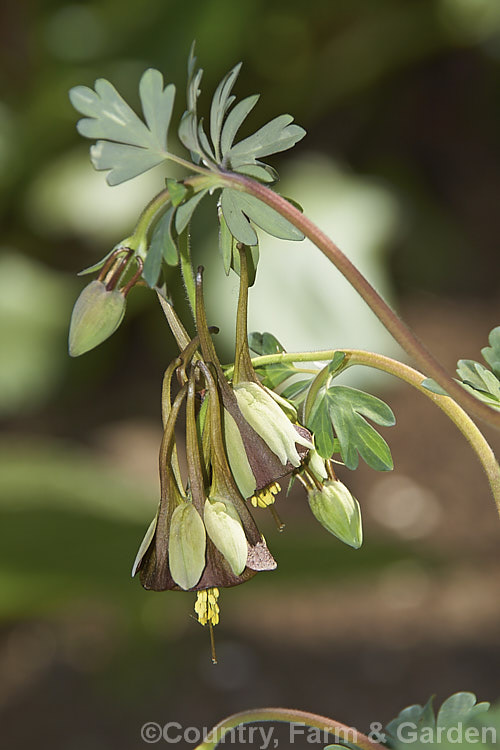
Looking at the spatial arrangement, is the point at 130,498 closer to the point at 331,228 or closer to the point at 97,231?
the point at 97,231

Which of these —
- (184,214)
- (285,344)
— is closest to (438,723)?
(184,214)

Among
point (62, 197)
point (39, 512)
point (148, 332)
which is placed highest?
point (62, 197)

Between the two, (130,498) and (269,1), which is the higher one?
(269,1)

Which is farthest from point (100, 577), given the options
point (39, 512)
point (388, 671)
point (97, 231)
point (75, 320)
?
point (75, 320)

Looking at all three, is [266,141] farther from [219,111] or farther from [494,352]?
[494,352]

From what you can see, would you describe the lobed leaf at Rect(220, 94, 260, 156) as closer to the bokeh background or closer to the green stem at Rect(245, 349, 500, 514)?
the green stem at Rect(245, 349, 500, 514)

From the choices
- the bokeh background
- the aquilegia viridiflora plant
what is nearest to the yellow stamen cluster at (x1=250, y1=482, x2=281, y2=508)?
the aquilegia viridiflora plant
